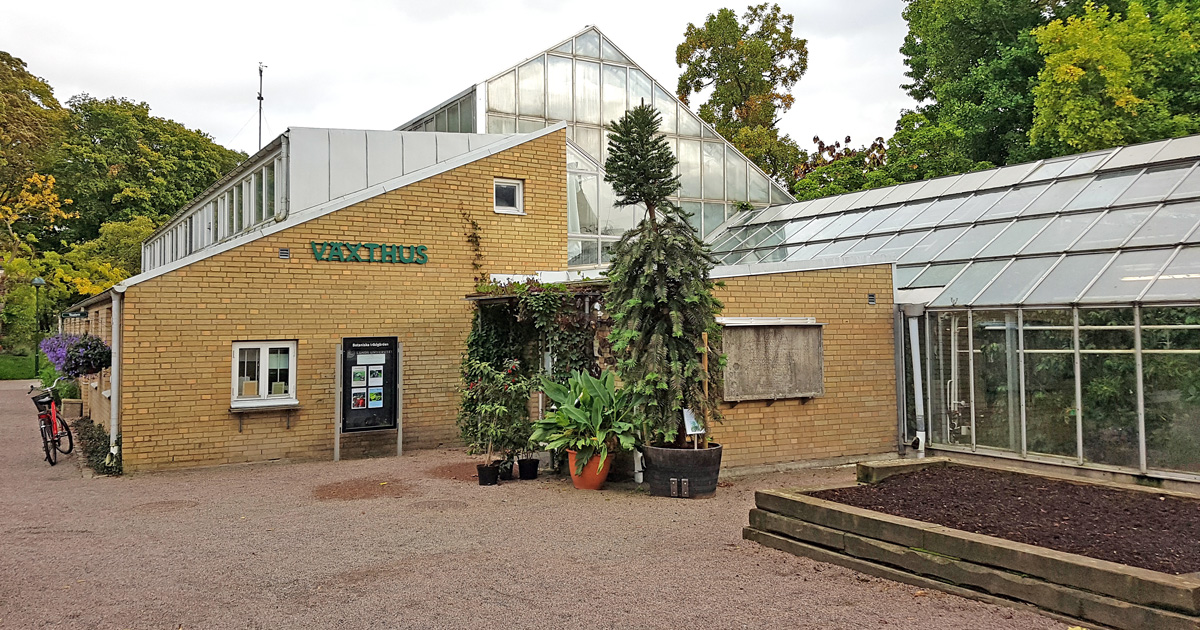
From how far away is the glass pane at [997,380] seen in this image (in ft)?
35.7

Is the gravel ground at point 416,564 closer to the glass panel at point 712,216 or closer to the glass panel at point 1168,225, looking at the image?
the glass panel at point 1168,225

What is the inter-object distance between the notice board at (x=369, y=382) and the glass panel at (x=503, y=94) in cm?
799

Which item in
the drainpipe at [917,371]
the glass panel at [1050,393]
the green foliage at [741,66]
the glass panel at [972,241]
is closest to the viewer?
the glass panel at [1050,393]

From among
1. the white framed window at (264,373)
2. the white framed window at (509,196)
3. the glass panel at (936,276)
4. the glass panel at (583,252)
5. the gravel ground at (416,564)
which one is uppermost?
the white framed window at (509,196)

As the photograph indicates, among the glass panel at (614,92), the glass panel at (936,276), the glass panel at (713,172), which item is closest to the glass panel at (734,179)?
the glass panel at (713,172)

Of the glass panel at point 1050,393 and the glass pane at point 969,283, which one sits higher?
the glass pane at point 969,283

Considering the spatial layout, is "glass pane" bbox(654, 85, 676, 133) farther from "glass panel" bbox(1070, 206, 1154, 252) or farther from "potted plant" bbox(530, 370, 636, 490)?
"potted plant" bbox(530, 370, 636, 490)

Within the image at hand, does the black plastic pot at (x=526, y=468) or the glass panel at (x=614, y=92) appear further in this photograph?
the glass panel at (x=614, y=92)

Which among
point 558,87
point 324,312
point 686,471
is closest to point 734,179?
point 558,87

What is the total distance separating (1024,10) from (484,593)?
2792 centimetres

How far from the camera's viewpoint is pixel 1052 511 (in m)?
6.75

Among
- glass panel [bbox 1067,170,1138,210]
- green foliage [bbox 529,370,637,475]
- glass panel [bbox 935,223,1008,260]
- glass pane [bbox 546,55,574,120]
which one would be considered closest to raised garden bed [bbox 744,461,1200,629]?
green foliage [bbox 529,370,637,475]

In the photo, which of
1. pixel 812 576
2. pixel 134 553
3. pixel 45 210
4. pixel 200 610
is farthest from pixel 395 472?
pixel 45 210

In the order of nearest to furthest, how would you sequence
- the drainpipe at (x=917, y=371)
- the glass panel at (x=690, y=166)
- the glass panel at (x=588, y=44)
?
the drainpipe at (x=917, y=371)
the glass panel at (x=588, y=44)
the glass panel at (x=690, y=166)
